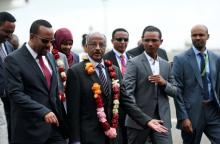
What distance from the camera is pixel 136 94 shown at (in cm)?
739

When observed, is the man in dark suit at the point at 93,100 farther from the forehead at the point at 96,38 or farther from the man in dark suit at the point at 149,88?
the man in dark suit at the point at 149,88

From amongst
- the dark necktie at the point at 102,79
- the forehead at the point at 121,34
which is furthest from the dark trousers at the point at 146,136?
the forehead at the point at 121,34

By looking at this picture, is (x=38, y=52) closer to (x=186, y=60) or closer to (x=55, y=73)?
(x=55, y=73)

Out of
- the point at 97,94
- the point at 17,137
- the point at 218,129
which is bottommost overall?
the point at 218,129

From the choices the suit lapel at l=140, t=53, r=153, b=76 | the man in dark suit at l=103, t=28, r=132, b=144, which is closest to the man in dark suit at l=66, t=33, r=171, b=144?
the suit lapel at l=140, t=53, r=153, b=76

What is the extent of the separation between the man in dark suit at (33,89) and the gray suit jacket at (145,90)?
1.40 metres

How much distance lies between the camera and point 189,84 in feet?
26.1

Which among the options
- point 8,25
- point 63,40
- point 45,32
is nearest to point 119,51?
point 63,40

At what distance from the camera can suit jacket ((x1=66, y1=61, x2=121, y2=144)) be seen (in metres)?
5.98

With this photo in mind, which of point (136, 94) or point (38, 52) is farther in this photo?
point (136, 94)

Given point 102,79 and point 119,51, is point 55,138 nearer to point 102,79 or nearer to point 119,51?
point 102,79

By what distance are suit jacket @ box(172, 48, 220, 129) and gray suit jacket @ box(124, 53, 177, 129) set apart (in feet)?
1.83

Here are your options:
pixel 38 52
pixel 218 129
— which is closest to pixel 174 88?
pixel 218 129

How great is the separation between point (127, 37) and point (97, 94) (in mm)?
3696
